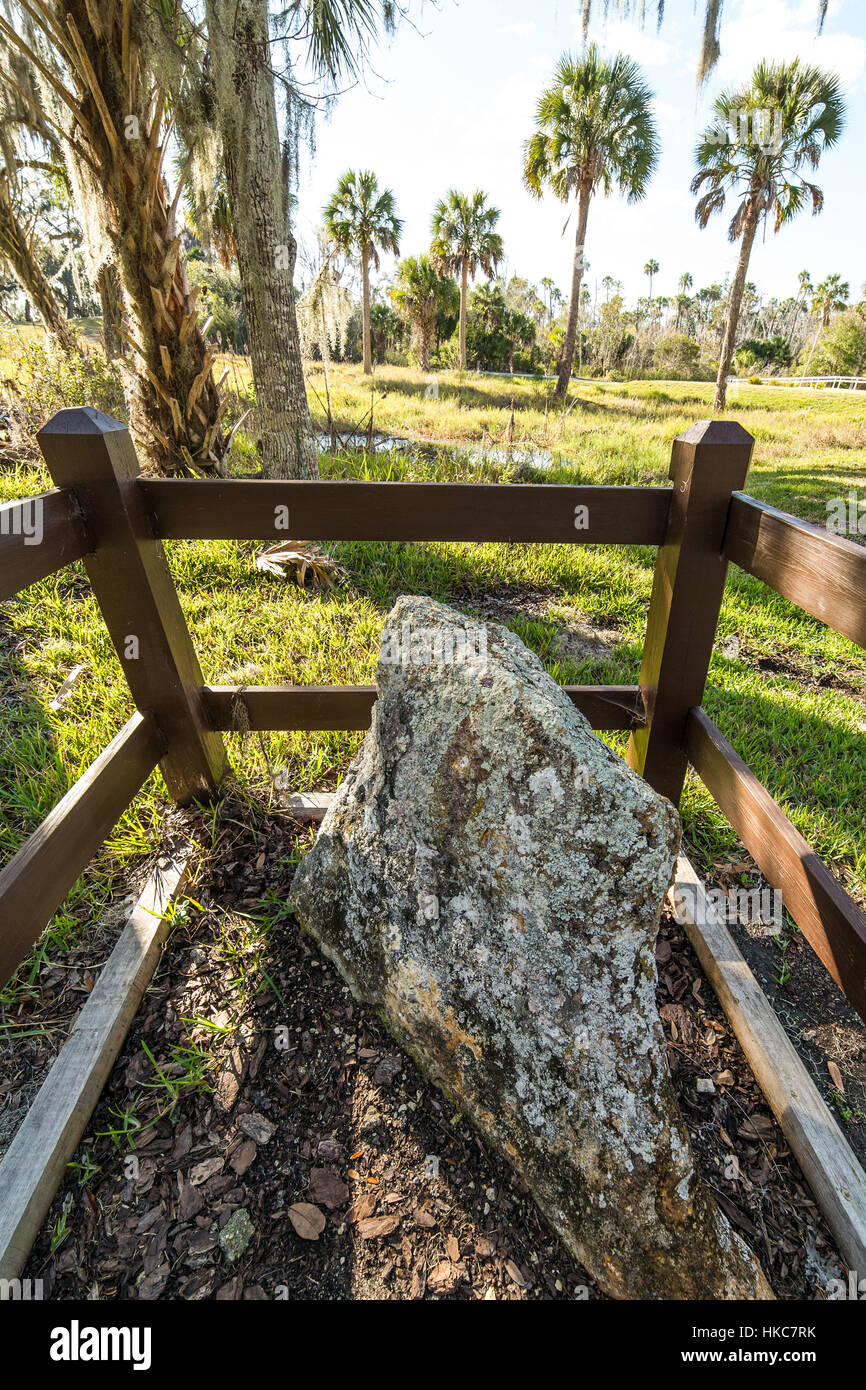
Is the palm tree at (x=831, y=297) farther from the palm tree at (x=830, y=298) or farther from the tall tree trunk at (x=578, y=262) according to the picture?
the tall tree trunk at (x=578, y=262)

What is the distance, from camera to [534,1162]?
1.48m

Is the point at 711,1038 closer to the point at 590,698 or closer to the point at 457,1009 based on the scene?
the point at 457,1009

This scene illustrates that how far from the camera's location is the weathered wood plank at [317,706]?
242 cm

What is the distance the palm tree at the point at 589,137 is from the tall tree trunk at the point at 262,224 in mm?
17164

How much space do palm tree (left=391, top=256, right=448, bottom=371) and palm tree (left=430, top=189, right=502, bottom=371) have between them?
188 centimetres

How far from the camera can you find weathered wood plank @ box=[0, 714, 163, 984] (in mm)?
1652

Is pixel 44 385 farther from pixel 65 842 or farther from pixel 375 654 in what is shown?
pixel 65 842

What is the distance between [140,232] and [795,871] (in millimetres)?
5928

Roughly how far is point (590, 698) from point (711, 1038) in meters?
1.19

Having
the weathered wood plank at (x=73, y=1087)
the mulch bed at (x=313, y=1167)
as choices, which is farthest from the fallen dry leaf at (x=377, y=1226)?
the weathered wood plank at (x=73, y=1087)

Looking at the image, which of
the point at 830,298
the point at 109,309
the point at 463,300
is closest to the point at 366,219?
the point at 463,300

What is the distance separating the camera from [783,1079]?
1.81 meters

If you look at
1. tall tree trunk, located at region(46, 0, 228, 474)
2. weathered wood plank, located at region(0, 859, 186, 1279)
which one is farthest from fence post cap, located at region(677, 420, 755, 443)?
tall tree trunk, located at region(46, 0, 228, 474)

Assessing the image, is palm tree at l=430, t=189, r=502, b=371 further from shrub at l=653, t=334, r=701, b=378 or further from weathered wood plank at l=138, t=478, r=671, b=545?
weathered wood plank at l=138, t=478, r=671, b=545
